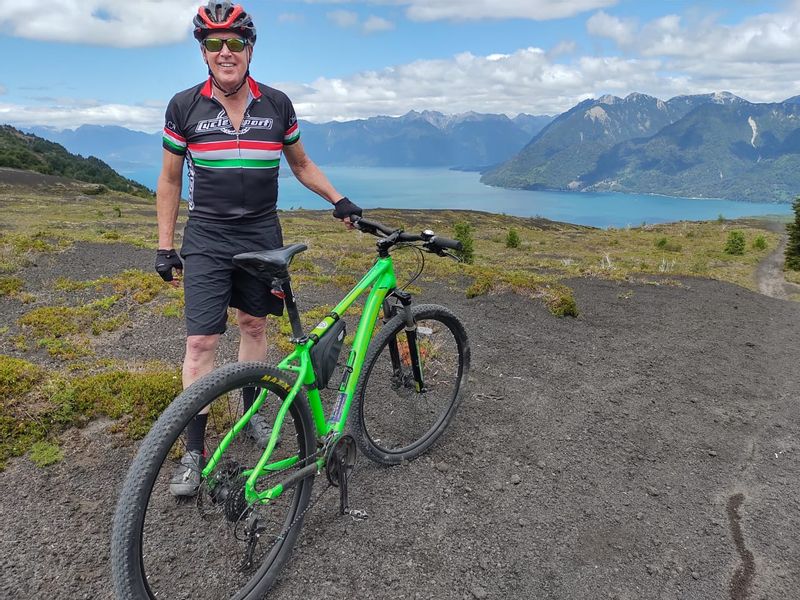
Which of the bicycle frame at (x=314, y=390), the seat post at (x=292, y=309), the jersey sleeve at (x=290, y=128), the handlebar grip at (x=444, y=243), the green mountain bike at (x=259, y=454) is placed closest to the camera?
the green mountain bike at (x=259, y=454)

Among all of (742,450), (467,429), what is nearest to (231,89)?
(467,429)

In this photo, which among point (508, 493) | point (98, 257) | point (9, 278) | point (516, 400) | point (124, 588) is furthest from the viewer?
point (98, 257)

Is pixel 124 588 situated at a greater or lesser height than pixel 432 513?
greater

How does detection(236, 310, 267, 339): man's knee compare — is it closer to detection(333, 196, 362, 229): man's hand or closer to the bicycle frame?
the bicycle frame

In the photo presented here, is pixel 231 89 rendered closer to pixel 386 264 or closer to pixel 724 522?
pixel 386 264

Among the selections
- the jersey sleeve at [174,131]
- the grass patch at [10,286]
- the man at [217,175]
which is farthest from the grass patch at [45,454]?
the grass patch at [10,286]

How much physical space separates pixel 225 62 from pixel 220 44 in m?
0.14

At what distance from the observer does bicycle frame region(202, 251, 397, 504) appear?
10.3 feet

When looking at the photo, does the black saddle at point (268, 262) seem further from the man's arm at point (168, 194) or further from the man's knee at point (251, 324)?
the man's knee at point (251, 324)

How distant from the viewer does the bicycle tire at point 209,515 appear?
102 inches

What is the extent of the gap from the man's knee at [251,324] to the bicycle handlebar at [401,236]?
1220 mm

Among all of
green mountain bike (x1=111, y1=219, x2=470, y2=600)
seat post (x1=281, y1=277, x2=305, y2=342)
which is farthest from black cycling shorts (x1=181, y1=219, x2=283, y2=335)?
seat post (x1=281, y1=277, x2=305, y2=342)

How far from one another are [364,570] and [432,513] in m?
0.86

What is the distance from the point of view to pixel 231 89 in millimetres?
3875
